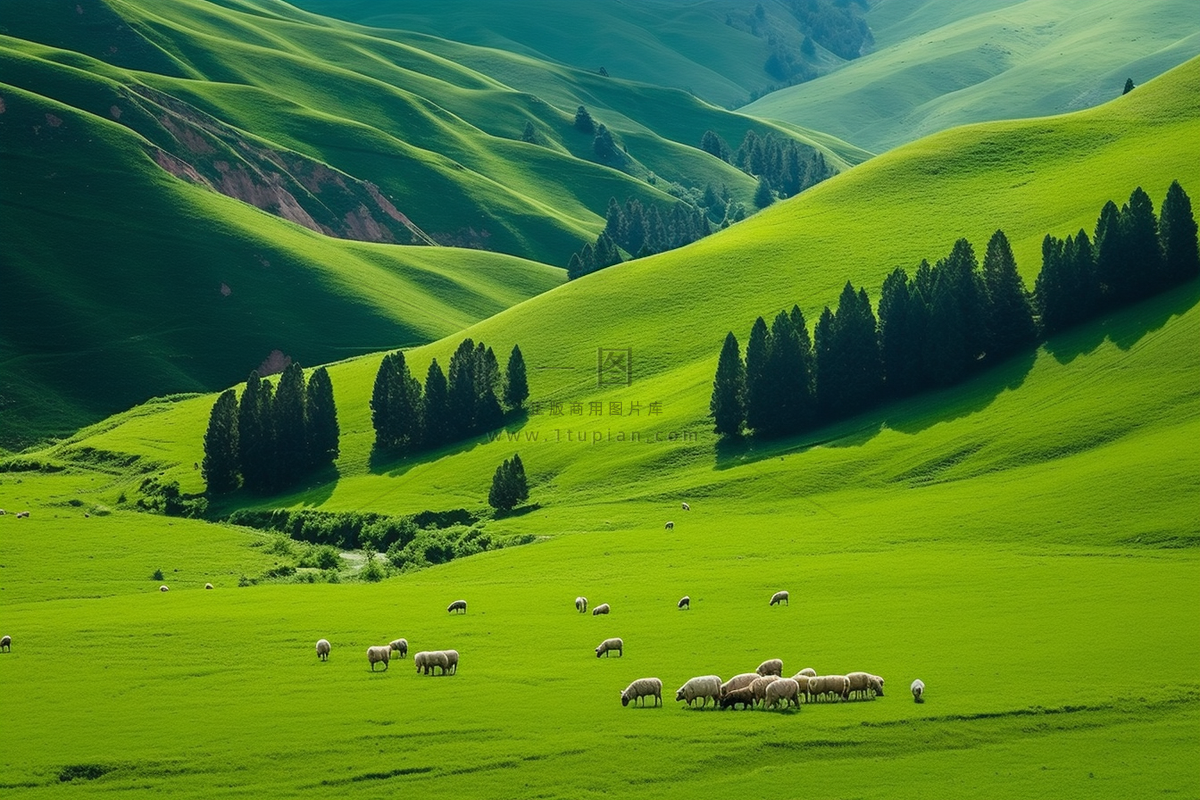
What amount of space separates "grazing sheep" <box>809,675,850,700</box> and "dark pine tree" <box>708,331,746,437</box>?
64.9 m

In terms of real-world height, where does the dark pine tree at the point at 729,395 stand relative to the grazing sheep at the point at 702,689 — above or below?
above

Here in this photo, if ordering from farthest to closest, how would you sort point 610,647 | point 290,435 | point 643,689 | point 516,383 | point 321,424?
point 516,383, point 321,424, point 290,435, point 610,647, point 643,689

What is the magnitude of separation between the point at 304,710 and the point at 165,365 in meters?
135

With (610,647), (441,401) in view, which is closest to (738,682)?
(610,647)

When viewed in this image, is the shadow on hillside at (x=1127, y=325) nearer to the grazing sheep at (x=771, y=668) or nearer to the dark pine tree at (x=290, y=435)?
the grazing sheep at (x=771, y=668)

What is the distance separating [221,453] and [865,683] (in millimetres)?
90633

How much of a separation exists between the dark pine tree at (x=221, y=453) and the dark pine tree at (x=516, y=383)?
2678cm

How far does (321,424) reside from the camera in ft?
427

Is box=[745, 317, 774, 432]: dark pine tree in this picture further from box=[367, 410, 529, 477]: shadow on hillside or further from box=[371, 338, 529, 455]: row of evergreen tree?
box=[371, 338, 529, 455]: row of evergreen tree

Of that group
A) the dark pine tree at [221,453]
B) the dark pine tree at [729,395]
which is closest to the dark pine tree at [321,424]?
the dark pine tree at [221,453]

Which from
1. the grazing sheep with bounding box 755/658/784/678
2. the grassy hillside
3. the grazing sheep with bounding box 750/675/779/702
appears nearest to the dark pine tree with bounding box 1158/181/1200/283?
the grassy hillside

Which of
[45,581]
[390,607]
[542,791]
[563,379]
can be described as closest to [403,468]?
[563,379]

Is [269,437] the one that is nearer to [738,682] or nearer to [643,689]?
[643,689]

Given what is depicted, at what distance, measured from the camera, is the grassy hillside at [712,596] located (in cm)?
4194
